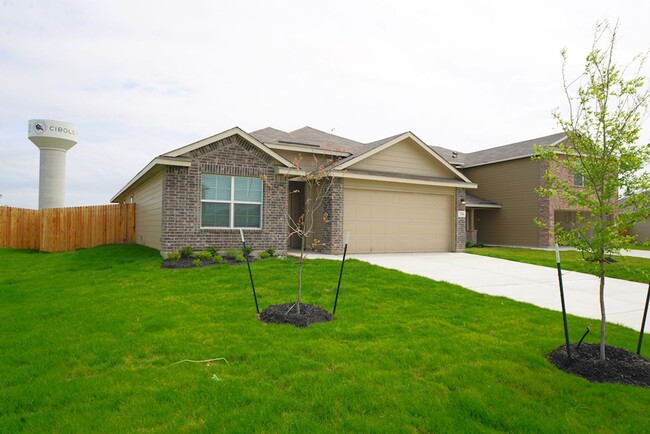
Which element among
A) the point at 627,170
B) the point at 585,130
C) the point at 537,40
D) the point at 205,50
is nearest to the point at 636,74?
the point at 585,130

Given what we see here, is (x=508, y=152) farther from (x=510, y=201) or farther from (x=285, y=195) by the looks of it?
(x=285, y=195)

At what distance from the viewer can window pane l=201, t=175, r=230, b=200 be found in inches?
494

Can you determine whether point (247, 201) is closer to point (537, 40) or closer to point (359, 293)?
point (359, 293)

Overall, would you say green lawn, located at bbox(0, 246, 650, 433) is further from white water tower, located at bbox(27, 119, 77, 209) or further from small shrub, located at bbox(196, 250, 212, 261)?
white water tower, located at bbox(27, 119, 77, 209)

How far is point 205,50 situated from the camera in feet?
38.4

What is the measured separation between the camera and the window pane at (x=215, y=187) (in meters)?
12.6

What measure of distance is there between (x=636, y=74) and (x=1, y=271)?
51.4 feet

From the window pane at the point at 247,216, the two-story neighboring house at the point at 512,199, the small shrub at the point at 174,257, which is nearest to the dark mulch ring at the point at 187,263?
the small shrub at the point at 174,257

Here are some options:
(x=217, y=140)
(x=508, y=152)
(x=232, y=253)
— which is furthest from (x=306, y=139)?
(x=508, y=152)

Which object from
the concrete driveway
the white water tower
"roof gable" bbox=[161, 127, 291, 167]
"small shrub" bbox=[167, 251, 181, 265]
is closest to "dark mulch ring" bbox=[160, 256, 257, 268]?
"small shrub" bbox=[167, 251, 181, 265]

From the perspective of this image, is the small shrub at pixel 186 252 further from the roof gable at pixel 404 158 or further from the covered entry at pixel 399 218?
the roof gable at pixel 404 158

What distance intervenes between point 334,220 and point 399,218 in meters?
3.20

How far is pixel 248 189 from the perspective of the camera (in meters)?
13.2

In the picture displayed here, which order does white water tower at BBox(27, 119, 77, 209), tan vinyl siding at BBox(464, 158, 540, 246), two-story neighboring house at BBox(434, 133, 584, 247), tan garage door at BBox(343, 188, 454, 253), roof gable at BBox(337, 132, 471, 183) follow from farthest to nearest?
white water tower at BBox(27, 119, 77, 209) < tan vinyl siding at BBox(464, 158, 540, 246) < two-story neighboring house at BBox(434, 133, 584, 247) < roof gable at BBox(337, 132, 471, 183) < tan garage door at BBox(343, 188, 454, 253)
